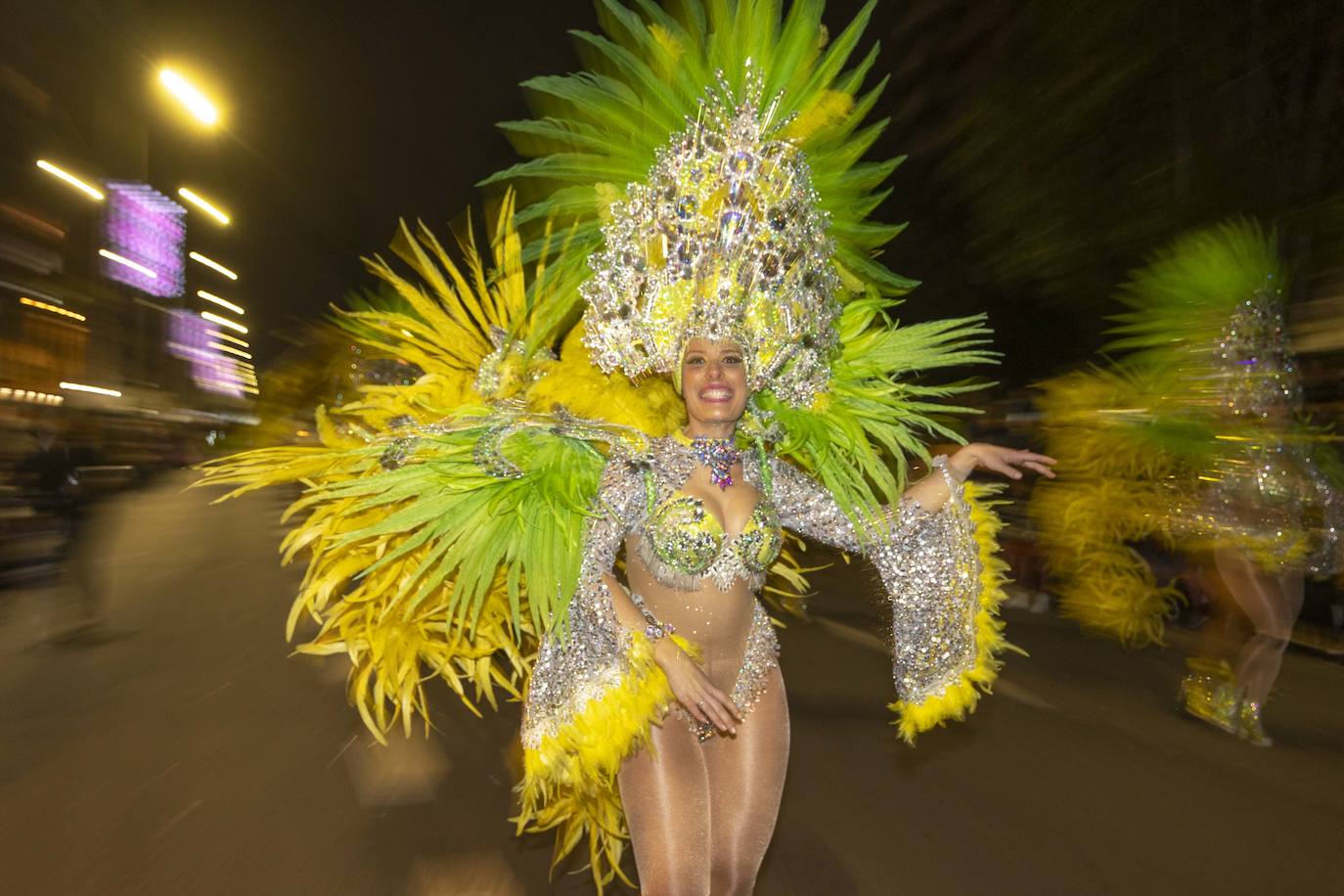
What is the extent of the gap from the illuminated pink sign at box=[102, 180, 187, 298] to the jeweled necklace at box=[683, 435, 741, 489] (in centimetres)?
3489

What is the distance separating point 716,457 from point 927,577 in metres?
0.80

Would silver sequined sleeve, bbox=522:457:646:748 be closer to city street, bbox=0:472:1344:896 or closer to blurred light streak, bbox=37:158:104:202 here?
city street, bbox=0:472:1344:896

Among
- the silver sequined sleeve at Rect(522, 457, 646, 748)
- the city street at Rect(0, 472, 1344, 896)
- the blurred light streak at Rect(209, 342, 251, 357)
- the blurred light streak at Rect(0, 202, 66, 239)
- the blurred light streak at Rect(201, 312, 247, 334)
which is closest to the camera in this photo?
the silver sequined sleeve at Rect(522, 457, 646, 748)

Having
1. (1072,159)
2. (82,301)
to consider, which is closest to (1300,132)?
(1072,159)

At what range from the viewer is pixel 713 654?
279cm

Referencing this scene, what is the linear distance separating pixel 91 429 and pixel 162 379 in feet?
97.3

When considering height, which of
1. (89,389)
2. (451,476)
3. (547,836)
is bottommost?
(547,836)

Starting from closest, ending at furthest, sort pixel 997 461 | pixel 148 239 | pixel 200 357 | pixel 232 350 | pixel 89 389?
1. pixel 997 461
2. pixel 89 389
3. pixel 148 239
4. pixel 200 357
5. pixel 232 350

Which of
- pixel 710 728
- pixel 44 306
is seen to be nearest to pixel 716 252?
pixel 710 728

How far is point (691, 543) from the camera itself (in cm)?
274

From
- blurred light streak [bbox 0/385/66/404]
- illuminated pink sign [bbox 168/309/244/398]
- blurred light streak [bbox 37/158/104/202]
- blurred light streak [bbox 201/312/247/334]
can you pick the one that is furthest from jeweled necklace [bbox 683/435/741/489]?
blurred light streak [bbox 201/312/247/334]

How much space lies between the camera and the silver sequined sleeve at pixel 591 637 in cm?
258

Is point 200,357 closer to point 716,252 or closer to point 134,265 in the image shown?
point 134,265

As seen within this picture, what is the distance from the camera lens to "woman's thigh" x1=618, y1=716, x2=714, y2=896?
7.98 ft
